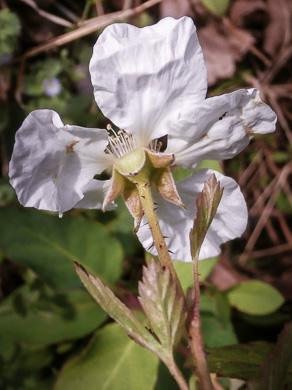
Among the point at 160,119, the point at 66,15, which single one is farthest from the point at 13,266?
the point at 160,119

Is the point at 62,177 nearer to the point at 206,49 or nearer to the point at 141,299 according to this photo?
the point at 141,299

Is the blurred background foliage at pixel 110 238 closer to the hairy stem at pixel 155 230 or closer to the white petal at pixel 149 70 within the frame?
the hairy stem at pixel 155 230

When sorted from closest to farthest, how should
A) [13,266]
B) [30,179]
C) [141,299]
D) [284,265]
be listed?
1. [141,299]
2. [30,179]
3. [13,266]
4. [284,265]

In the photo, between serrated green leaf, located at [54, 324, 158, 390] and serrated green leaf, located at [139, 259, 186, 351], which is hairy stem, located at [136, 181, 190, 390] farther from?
serrated green leaf, located at [54, 324, 158, 390]

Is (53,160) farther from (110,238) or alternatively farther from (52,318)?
(52,318)

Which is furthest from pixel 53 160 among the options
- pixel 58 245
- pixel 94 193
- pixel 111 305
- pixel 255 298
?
pixel 255 298

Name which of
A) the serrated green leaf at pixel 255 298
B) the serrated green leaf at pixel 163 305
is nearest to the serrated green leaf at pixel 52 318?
the serrated green leaf at pixel 255 298

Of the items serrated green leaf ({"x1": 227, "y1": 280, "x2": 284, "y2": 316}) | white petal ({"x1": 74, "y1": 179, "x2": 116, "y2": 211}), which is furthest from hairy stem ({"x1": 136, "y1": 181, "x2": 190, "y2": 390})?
serrated green leaf ({"x1": 227, "y1": 280, "x2": 284, "y2": 316})

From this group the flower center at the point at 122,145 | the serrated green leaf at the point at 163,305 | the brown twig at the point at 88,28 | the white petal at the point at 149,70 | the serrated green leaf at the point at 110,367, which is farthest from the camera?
the brown twig at the point at 88,28
